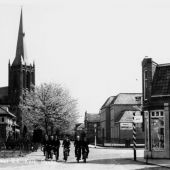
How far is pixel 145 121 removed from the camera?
3064 centimetres

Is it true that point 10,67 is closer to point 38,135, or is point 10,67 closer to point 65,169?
point 38,135

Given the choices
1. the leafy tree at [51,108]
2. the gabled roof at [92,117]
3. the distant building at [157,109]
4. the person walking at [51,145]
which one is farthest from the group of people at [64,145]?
the gabled roof at [92,117]

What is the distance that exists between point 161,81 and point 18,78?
9799 centimetres

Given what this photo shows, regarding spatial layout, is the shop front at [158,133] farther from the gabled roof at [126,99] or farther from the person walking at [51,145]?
the gabled roof at [126,99]

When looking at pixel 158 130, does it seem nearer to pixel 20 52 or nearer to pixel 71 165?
pixel 71 165

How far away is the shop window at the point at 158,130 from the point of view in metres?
28.8

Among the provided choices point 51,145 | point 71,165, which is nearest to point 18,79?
point 51,145

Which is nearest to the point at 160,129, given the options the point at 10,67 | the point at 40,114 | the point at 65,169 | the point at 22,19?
the point at 65,169

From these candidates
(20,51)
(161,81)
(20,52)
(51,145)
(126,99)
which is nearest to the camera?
(51,145)

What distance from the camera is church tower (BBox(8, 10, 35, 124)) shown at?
122562mm

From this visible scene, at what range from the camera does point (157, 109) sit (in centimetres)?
2897

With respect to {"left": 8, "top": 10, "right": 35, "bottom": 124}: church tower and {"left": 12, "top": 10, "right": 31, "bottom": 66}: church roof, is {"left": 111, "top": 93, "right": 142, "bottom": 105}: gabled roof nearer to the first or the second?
{"left": 8, "top": 10, "right": 35, "bottom": 124}: church tower

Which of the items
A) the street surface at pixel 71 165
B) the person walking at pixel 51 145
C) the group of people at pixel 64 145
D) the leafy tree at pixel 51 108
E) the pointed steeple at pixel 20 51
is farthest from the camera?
the pointed steeple at pixel 20 51

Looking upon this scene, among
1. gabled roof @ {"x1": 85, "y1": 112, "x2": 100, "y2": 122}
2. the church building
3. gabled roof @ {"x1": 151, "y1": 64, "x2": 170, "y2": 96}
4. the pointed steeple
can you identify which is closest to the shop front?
gabled roof @ {"x1": 151, "y1": 64, "x2": 170, "y2": 96}
